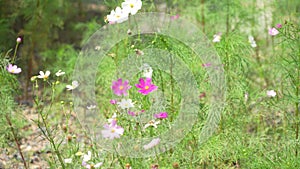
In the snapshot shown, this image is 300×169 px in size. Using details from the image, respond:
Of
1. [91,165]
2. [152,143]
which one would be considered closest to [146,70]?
[152,143]

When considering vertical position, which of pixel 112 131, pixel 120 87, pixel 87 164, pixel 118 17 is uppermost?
pixel 118 17

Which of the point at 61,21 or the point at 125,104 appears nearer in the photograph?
the point at 125,104

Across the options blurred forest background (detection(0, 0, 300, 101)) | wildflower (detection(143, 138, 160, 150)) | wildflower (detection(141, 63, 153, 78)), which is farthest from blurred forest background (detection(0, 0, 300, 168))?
wildflower (detection(141, 63, 153, 78))

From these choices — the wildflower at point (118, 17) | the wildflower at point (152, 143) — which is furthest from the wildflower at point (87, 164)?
the wildflower at point (118, 17)

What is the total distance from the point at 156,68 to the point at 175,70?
0.08 metres

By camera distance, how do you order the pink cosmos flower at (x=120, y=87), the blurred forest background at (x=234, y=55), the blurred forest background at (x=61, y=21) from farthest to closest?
the blurred forest background at (x=61, y=21)
the blurred forest background at (x=234, y=55)
the pink cosmos flower at (x=120, y=87)

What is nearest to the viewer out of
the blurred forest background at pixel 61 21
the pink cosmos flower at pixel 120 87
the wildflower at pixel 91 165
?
the wildflower at pixel 91 165

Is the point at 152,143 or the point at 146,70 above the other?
the point at 146,70

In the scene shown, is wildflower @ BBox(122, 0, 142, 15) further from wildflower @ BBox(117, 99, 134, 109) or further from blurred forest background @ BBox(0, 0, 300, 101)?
blurred forest background @ BBox(0, 0, 300, 101)

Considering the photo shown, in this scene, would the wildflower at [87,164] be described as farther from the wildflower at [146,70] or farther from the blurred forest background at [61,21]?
the blurred forest background at [61,21]

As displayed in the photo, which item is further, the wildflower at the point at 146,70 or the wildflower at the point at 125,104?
the wildflower at the point at 146,70

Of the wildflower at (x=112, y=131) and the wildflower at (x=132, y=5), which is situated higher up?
the wildflower at (x=132, y=5)

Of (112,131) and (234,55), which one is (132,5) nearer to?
(112,131)

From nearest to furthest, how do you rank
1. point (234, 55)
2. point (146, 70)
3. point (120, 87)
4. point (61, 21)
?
point (120, 87) < point (146, 70) < point (234, 55) < point (61, 21)
